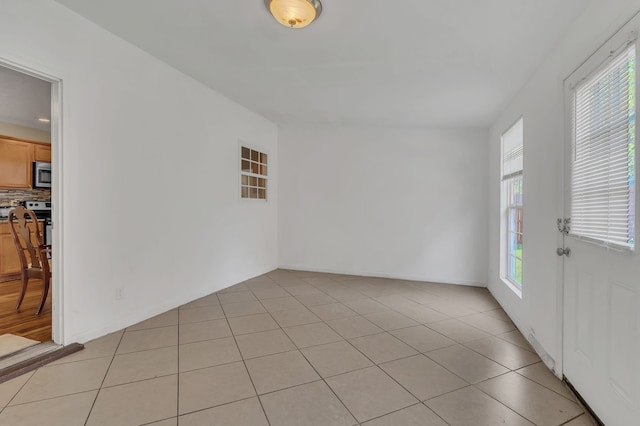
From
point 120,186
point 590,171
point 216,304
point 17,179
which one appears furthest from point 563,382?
point 17,179

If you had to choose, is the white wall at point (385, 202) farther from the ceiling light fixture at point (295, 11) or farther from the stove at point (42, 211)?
the stove at point (42, 211)

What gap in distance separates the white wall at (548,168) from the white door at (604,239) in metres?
0.10

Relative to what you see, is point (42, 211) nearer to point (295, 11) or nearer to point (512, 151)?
point (295, 11)

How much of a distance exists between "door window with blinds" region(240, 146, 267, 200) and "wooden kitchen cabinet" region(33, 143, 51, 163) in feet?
11.6

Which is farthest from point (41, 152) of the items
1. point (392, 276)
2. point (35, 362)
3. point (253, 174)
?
point (392, 276)

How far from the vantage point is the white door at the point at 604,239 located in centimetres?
146

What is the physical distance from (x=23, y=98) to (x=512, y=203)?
6.10m

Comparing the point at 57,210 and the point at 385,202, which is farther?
the point at 385,202

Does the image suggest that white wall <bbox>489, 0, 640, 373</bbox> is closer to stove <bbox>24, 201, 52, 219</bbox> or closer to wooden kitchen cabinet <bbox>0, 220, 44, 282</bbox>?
wooden kitchen cabinet <bbox>0, 220, 44, 282</bbox>

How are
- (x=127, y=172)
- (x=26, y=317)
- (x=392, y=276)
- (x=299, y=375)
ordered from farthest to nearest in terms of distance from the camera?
(x=392, y=276)
(x=26, y=317)
(x=127, y=172)
(x=299, y=375)

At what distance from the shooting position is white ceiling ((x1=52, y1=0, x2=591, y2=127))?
6.94ft

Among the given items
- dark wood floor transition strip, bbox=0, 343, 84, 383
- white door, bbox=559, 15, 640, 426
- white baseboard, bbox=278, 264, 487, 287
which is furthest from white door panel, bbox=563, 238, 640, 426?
dark wood floor transition strip, bbox=0, 343, 84, 383

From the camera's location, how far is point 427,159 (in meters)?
4.82

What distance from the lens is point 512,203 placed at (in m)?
3.66
